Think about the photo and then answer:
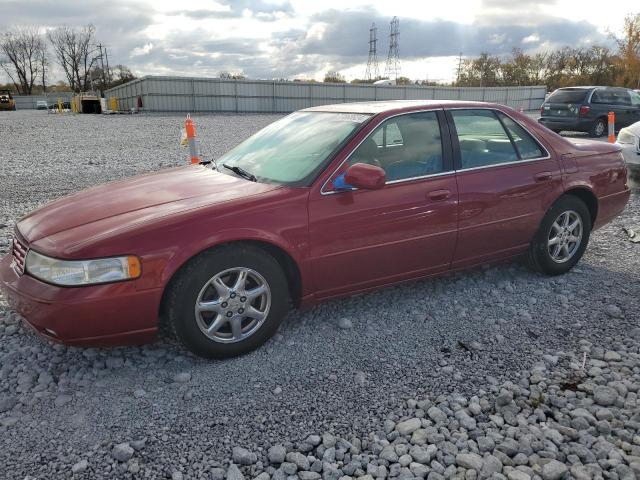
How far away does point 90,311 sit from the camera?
2768mm

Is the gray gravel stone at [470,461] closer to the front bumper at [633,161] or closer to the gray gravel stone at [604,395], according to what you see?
the gray gravel stone at [604,395]

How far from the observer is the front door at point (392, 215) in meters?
3.37

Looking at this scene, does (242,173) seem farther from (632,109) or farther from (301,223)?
(632,109)

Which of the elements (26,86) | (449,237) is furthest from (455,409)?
(26,86)

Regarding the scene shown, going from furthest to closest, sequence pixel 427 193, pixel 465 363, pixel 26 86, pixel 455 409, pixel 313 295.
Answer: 1. pixel 26 86
2. pixel 427 193
3. pixel 313 295
4. pixel 465 363
5. pixel 455 409

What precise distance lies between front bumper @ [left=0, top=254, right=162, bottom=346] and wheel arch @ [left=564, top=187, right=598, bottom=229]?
3.51 m

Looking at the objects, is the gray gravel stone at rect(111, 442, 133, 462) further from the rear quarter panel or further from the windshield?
the rear quarter panel

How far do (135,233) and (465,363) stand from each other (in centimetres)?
Answer: 208

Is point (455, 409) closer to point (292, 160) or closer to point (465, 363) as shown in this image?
point (465, 363)

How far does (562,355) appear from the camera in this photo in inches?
128

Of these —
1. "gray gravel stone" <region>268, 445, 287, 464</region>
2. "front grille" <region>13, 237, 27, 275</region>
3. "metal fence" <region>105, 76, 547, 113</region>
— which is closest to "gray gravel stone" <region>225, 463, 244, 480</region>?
"gray gravel stone" <region>268, 445, 287, 464</region>

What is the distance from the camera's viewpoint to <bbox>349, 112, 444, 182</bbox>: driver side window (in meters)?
3.62

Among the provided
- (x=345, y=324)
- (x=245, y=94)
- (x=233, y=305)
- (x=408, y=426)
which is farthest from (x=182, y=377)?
(x=245, y=94)

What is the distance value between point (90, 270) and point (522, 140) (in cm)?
338
